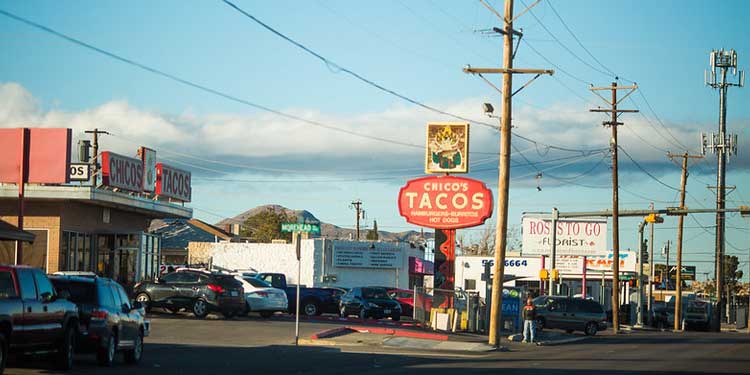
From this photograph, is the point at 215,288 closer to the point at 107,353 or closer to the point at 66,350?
the point at 107,353

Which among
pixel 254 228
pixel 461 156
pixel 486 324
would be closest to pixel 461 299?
pixel 486 324

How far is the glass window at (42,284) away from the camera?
17.5 metres

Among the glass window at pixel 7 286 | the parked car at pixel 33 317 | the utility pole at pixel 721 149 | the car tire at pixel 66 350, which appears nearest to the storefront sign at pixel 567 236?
the utility pole at pixel 721 149

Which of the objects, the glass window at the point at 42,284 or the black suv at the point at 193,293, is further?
→ the black suv at the point at 193,293

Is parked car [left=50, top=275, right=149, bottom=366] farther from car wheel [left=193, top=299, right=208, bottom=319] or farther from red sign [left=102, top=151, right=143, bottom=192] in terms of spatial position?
red sign [left=102, top=151, right=143, bottom=192]

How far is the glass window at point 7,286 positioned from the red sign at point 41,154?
19.4m

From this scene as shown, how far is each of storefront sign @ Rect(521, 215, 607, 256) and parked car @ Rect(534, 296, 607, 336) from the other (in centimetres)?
2699

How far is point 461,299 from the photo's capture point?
40469 mm

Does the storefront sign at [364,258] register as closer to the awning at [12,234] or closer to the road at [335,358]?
the road at [335,358]

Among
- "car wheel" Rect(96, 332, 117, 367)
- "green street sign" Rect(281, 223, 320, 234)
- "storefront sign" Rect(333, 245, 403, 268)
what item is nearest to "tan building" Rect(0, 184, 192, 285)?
"green street sign" Rect(281, 223, 320, 234)

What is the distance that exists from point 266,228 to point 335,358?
99.8 metres

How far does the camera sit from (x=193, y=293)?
37938 millimetres

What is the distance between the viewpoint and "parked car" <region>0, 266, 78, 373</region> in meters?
16.1

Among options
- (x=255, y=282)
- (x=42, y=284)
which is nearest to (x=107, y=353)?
(x=42, y=284)
